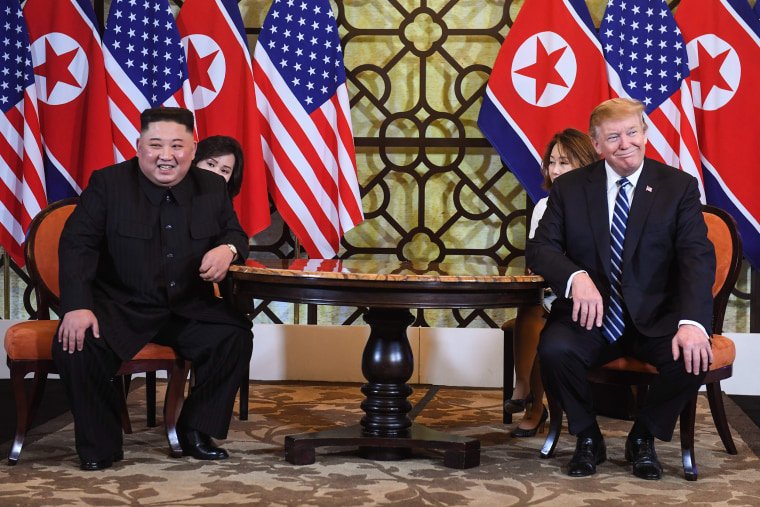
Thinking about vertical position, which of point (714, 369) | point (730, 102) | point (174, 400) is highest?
point (730, 102)

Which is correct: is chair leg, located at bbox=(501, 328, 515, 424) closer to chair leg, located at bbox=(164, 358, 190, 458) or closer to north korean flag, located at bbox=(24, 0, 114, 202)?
chair leg, located at bbox=(164, 358, 190, 458)

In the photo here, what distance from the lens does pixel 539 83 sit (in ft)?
17.2

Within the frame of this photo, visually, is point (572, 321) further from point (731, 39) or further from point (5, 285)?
point (5, 285)

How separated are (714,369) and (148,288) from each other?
1949 millimetres

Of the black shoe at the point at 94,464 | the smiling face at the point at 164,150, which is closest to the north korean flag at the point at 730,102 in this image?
the smiling face at the point at 164,150

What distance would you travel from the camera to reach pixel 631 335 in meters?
3.50

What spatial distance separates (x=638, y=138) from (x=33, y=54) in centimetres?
327

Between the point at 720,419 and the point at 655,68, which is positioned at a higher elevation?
the point at 655,68

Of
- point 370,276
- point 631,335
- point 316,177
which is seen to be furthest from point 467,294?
point 316,177

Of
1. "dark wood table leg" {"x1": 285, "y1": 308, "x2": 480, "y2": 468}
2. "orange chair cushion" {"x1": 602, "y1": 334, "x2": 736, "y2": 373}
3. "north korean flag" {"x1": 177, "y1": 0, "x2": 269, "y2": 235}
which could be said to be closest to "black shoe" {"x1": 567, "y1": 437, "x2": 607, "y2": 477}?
"orange chair cushion" {"x1": 602, "y1": 334, "x2": 736, "y2": 373}

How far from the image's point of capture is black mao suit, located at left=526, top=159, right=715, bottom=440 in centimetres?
336

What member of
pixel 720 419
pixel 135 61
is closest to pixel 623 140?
pixel 720 419

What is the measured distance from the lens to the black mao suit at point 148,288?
11.4 ft

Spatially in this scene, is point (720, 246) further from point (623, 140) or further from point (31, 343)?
point (31, 343)
